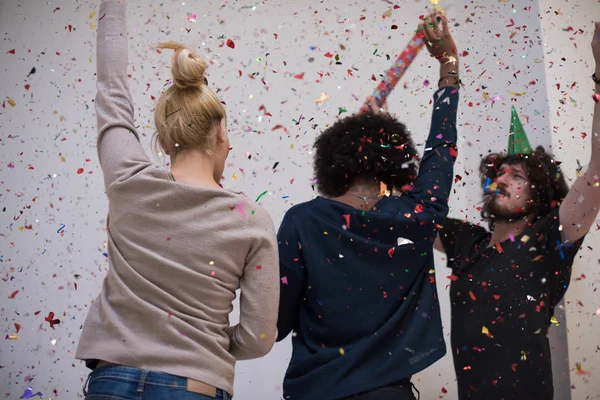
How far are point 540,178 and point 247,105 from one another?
1.17m

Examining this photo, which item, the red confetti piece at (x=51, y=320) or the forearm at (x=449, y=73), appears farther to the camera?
the red confetti piece at (x=51, y=320)

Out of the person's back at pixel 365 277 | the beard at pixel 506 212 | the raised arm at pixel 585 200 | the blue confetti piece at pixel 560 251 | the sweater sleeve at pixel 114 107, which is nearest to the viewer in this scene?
the sweater sleeve at pixel 114 107

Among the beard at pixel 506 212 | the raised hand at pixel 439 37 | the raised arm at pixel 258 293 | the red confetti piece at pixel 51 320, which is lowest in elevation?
the red confetti piece at pixel 51 320

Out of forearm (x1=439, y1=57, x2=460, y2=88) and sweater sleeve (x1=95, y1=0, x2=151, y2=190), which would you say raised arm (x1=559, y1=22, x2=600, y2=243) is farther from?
sweater sleeve (x1=95, y1=0, x2=151, y2=190)

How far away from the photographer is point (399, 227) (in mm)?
1334

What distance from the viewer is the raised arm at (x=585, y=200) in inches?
58.9

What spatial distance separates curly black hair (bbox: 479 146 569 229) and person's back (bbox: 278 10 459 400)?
0.48 metres

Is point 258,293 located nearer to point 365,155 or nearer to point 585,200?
point 365,155

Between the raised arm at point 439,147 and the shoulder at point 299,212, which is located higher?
the raised arm at point 439,147

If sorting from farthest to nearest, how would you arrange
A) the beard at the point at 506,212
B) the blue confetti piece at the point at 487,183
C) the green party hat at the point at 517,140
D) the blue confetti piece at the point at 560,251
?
the green party hat at the point at 517,140
the blue confetti piece at the point at 487,183
the beard at the point at 506,212
the blue confetti piece at the point at 560,251

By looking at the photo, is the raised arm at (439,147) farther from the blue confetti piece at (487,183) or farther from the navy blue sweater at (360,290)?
the blue confetti piece at (487,183)

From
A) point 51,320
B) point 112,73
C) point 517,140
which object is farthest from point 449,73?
point 51,320

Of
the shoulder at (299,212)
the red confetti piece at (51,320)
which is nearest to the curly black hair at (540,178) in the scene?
the shoulder at (299,212)

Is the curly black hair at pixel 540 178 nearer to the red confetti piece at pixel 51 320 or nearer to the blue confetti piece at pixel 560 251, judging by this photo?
the blue confetti piece at pixel 560 251
